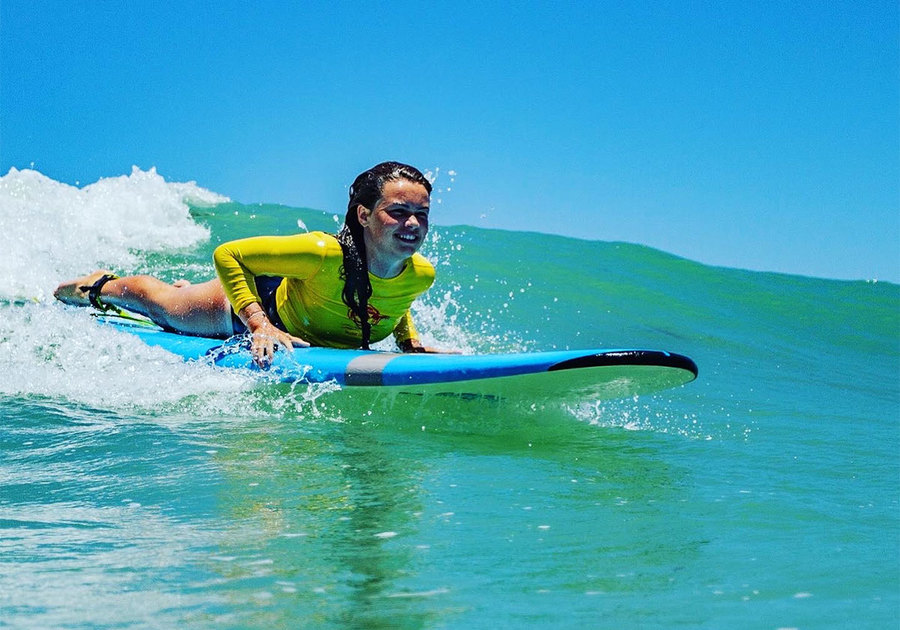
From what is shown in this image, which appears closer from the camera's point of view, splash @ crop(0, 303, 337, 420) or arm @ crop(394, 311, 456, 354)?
splash @ crop(0, 303, 337, 420)

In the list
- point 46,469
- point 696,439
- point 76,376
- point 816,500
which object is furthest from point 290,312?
point 816,500

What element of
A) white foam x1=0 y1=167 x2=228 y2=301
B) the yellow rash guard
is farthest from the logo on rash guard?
white foam x1=0 y1=167 x2=228 y2=301

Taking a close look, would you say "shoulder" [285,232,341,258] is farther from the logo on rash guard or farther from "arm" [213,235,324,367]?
the logo on rash guard

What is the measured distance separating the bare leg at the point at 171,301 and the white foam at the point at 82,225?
112 inches

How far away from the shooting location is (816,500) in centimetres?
328

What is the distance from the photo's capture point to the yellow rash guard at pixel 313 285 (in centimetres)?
466

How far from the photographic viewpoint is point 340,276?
15.5ft

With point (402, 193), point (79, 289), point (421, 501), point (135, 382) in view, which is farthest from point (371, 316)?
point (79, 289)

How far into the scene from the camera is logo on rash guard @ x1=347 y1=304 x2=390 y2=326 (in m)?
4.94

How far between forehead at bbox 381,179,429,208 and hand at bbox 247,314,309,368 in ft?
2.83

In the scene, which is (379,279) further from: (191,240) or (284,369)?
(191,240)

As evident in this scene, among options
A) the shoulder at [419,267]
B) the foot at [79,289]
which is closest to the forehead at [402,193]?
the shoulder at [419,267]

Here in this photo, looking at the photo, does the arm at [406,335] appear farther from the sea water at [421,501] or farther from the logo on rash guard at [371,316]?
the sea water at [421,501]

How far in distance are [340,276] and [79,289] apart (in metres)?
2.65
